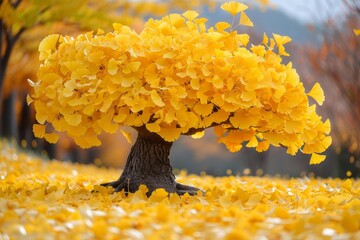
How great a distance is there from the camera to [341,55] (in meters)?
11.0

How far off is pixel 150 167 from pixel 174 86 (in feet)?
2.94

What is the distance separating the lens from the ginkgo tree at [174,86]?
13.3ft

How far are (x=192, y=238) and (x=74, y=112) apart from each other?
182 centimetres

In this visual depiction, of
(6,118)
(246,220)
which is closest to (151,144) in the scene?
(246,220)

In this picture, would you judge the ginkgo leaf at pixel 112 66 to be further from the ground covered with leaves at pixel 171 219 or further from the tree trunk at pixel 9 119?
the tree trunk at pixel 9 119

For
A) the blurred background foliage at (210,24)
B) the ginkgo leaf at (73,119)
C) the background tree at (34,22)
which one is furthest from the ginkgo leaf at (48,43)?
the background tree at (34,22)

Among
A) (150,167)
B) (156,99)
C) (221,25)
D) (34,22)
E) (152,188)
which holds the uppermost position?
(34,22)

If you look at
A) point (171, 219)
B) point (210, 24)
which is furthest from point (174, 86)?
point (210, 24)

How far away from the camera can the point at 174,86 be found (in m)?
4.05

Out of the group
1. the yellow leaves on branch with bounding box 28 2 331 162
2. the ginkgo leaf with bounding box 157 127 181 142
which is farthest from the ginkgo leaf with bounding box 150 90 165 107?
the ginkgo leaf with bounding box 157 127 181 142

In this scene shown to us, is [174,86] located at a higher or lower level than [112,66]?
lower

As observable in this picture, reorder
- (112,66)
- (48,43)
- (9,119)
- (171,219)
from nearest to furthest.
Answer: (171,219), (112,66), (48,43), (9,119)

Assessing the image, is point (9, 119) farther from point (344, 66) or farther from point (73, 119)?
point (73, 119)

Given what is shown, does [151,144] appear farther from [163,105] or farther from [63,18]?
[63,18]
